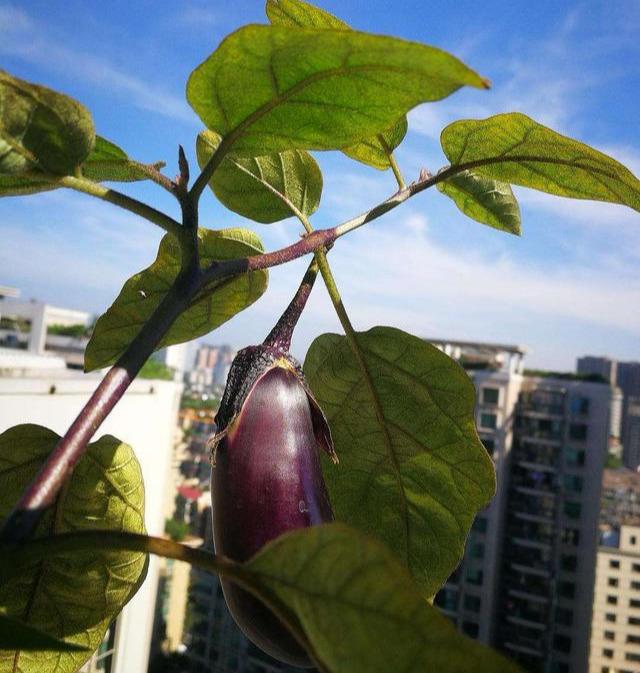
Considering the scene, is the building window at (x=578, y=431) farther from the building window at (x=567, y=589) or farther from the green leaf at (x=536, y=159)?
the green leaf at (x=536, y=159)

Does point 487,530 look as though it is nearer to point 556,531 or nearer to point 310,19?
point 556,531

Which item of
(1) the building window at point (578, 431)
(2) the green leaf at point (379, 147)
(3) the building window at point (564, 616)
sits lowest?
(3) the building window at point (564, 616)

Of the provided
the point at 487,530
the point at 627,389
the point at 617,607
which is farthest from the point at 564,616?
the point at 627,389

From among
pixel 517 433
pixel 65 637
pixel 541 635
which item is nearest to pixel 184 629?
pixel 541 635

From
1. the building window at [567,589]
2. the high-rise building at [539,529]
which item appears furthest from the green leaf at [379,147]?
the building window at [567,589]

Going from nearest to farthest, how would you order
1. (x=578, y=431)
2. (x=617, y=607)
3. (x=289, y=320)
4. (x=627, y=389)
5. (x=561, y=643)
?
(x=289, y=320) < (x=617, y=607) < (x=561, y=643) < (x=578, y=431) < (x=627, y=389)

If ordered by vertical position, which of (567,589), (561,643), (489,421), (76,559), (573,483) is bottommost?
(561,643)

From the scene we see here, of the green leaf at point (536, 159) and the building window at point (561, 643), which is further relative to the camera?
the building window at point (561, 643)
